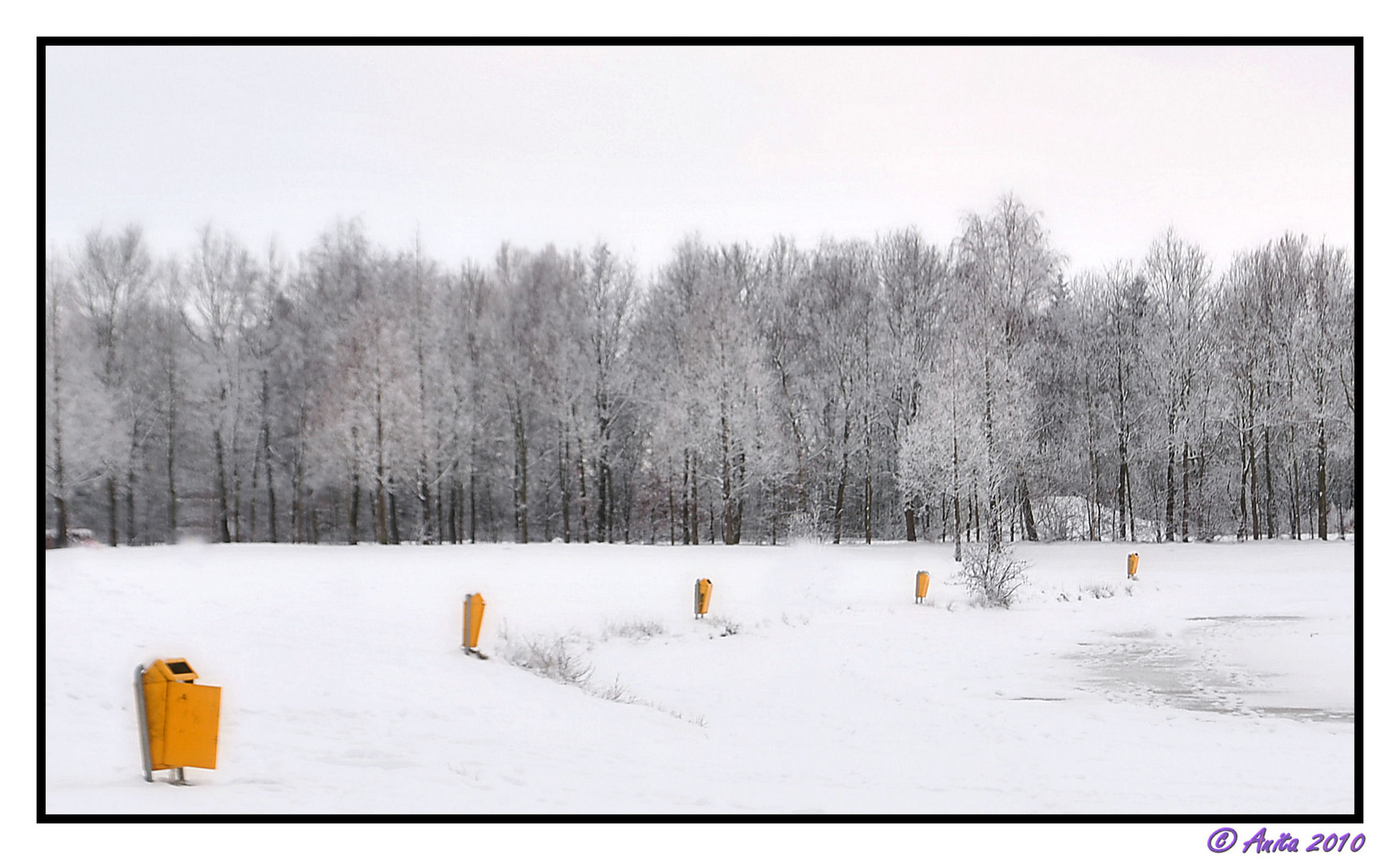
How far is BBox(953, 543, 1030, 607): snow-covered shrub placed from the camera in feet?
52.5

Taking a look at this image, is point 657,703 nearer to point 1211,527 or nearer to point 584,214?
point 584,214

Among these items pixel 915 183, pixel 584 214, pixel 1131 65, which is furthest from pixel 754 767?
pixel 584 214

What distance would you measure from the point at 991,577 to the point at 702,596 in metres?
5.12

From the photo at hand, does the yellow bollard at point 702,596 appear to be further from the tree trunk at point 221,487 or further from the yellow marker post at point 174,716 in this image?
the yellow marker post at point 174,716

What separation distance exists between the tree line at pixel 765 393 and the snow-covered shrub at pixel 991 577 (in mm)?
2196

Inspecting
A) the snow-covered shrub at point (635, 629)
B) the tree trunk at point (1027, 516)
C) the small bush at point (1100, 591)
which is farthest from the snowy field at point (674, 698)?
the tree trunk at point (1027, 516)

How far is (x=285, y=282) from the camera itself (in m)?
16.6

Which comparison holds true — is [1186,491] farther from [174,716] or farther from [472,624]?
[174,716]

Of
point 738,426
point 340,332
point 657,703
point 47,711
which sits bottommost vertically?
point 657,703

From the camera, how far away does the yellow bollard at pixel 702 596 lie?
45.1 ft

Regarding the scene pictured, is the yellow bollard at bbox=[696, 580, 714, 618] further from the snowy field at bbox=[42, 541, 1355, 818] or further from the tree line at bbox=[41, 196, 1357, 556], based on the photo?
the tree line at bbox=[41, 196, 1357, 556]

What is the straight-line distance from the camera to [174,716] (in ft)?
15.6

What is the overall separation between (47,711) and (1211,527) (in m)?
27.2

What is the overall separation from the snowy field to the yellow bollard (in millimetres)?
256
